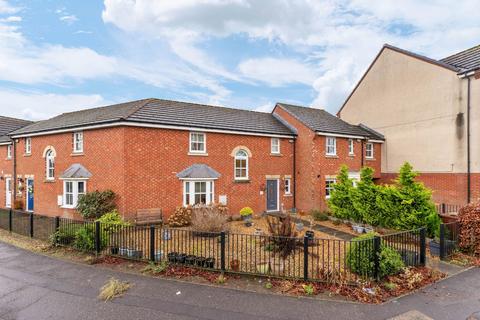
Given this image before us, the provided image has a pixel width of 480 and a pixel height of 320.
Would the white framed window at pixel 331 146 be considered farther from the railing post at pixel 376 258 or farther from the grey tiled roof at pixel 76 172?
the grey tiled roof at pixel 76 172

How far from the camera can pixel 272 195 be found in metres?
20.3

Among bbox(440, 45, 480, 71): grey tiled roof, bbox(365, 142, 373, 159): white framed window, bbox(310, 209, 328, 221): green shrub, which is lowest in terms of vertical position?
bbox(310, 209, 328, 221): green shrub

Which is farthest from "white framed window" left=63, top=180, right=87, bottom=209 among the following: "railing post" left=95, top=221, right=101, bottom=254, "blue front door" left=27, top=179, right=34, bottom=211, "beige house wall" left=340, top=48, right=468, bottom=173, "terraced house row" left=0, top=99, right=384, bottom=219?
"beige house wall" left=340, top=48, right=468, bottom=173

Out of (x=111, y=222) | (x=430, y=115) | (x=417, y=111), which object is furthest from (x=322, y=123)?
(x=111, y=222)

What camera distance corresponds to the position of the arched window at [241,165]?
18.7 m

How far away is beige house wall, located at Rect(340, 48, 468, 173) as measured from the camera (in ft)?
59.5

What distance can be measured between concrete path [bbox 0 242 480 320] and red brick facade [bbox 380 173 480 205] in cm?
1174

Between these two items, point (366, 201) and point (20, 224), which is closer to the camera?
point (20, 224)

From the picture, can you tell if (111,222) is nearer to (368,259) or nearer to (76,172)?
(76,172)

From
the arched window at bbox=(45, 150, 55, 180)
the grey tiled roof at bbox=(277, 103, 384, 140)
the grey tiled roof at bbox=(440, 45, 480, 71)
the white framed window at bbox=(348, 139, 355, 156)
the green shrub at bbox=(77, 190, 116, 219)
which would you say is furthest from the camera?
the white framed window at bbox=(348, 139, 355, 156)

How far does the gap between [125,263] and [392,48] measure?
2374cm

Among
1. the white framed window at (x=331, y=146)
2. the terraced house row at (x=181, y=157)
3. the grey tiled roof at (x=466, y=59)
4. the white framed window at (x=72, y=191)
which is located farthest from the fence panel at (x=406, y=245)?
the white framed window at (x=72, y=191)

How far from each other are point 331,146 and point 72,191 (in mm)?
17443

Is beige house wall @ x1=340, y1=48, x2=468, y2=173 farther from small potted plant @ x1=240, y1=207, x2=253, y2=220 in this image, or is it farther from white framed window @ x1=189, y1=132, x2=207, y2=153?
white framed window @ x1=189, y1=132, x2=207, y2=153
